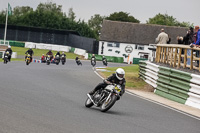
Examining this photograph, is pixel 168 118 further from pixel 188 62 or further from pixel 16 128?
pixel 188 62

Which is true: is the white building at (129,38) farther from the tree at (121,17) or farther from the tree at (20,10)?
the tree at (20,10)

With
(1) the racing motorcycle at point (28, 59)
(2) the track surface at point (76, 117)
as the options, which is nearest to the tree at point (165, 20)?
(1) the racing motorcycle at point (28, 59)

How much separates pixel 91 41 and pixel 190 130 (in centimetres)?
7314

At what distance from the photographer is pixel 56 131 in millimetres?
7980

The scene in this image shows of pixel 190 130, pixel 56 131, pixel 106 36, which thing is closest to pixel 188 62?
pixel 190 130

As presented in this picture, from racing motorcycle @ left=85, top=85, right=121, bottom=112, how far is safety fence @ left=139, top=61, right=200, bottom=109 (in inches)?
183

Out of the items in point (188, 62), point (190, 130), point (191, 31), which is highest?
point (191, 31)

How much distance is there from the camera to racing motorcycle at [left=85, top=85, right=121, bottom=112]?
1166cm

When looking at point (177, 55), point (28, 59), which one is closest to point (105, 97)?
point (177, 55)

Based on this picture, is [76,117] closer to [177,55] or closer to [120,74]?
[120,74]

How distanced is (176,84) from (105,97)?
6461 mm

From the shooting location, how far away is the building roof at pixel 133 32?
90.2m

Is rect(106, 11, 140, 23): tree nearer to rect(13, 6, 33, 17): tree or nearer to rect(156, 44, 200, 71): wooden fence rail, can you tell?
rect(13, 6, 33, 17): tree

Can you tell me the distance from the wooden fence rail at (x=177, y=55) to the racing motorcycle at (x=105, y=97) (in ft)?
18.9
